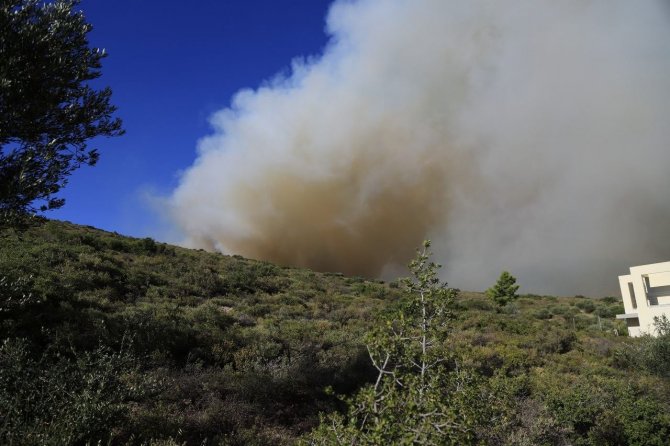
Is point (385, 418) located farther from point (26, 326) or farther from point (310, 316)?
point (310, 316)

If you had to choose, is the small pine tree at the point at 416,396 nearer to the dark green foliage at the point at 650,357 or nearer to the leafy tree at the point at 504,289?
the dark green foliage at the point at 650,357

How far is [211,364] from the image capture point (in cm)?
1177

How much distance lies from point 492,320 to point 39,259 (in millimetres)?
23682

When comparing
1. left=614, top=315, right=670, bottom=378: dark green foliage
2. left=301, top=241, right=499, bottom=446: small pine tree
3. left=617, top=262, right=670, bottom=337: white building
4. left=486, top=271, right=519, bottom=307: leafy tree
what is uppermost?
left=486, top=271, right=519, bottom=307: leafy tree

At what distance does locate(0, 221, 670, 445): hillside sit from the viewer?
685 cm

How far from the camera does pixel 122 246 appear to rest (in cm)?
2708

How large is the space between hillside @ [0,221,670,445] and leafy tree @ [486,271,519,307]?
106ft

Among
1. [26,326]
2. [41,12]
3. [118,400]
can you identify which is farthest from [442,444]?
[26,326]

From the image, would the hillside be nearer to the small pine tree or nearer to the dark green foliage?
the dark green foliage

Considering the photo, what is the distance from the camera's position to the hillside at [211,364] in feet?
22.5

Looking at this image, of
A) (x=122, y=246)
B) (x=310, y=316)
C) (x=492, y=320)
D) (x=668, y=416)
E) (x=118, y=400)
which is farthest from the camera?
(x=122, y=246)

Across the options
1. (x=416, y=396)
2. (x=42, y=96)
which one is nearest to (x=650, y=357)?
(x=416, y=396)

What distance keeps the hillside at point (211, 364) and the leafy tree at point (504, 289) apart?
106 ft

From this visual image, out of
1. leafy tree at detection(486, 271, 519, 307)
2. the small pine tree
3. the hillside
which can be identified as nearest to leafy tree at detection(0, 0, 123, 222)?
the hillside
